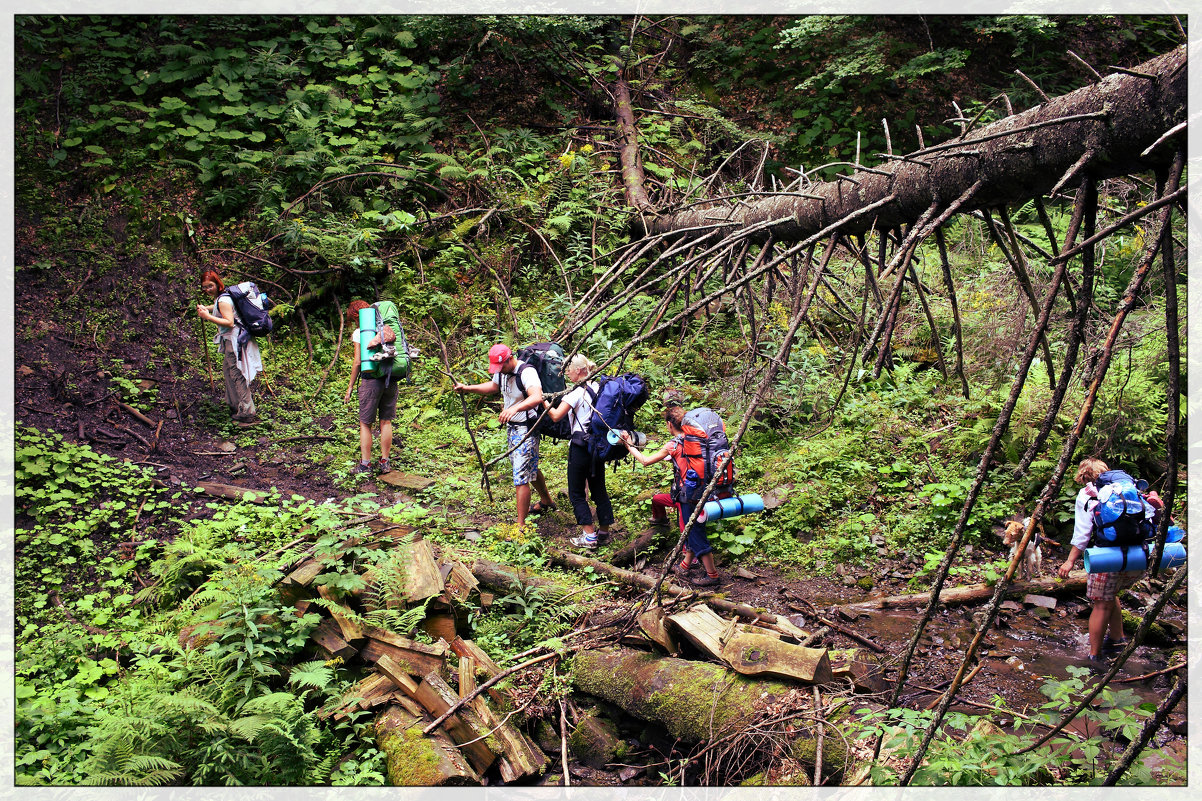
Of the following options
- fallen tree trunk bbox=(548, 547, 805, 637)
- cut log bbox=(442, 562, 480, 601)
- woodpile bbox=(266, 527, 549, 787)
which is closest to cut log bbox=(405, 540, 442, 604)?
woodpile bbox=(266, 527, 549, 787)

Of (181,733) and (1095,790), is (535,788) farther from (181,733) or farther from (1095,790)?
(1095,790)

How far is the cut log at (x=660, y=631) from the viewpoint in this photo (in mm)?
Answer: 4859

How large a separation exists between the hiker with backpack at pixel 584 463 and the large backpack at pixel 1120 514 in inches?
154

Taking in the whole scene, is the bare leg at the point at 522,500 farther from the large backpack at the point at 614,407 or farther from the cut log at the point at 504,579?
the cut log at the point at 504,579

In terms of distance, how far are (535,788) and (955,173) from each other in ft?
13.8

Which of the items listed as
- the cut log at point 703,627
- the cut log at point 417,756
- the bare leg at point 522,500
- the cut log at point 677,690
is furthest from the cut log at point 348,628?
the bare leg at point 522,500

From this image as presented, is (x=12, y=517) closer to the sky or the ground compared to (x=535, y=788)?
closer to the sky

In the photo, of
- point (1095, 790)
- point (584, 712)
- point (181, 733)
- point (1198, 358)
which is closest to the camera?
point (1095, 790)

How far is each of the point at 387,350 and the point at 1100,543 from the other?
6.70 meters

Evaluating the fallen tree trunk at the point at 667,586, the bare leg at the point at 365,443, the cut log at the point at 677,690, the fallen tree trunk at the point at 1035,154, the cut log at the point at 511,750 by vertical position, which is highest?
the fallen tree trunk at the point at 1035,154

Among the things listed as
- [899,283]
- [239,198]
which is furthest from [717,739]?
[239,198]

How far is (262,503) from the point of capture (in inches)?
282

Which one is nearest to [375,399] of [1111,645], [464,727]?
[464,727]

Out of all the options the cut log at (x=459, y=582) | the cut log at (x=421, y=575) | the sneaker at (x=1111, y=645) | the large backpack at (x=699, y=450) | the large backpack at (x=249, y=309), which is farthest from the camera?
the large backpack at (x=249, y=309)
